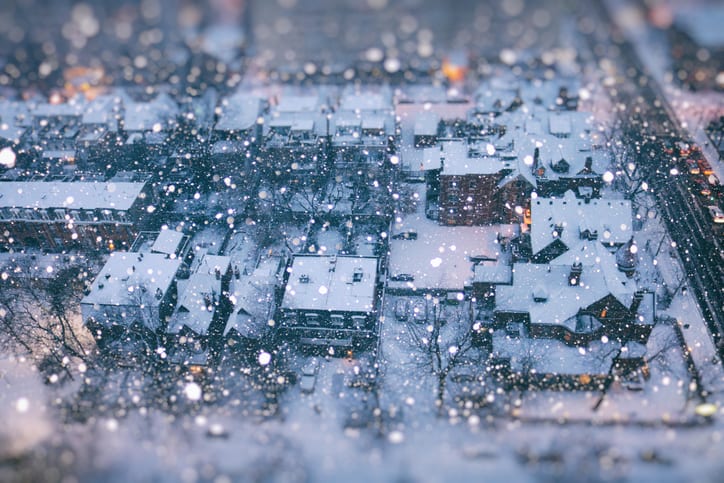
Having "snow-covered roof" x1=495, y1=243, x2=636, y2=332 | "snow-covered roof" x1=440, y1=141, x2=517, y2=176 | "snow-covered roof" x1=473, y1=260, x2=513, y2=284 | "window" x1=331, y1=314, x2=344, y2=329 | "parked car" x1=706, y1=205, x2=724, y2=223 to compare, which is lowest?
"window" x1=331, y1=314, x2=344, y2=329

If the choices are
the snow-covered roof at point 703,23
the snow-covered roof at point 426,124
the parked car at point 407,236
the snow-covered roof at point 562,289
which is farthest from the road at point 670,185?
the parked car at point 407,236

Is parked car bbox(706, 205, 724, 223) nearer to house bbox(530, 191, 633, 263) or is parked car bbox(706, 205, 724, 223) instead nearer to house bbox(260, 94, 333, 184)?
house bbox(530, 191, 633, 263)

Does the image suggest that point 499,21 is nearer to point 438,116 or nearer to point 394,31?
point 394,31

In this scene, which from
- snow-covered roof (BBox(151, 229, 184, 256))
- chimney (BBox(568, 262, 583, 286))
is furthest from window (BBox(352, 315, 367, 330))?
snow-covered roof (BBox(151, 229, 184, 256))

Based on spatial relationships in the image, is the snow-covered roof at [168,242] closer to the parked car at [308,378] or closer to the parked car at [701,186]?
the parked car at [308,378]

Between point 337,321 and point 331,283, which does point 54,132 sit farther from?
point 337,321
